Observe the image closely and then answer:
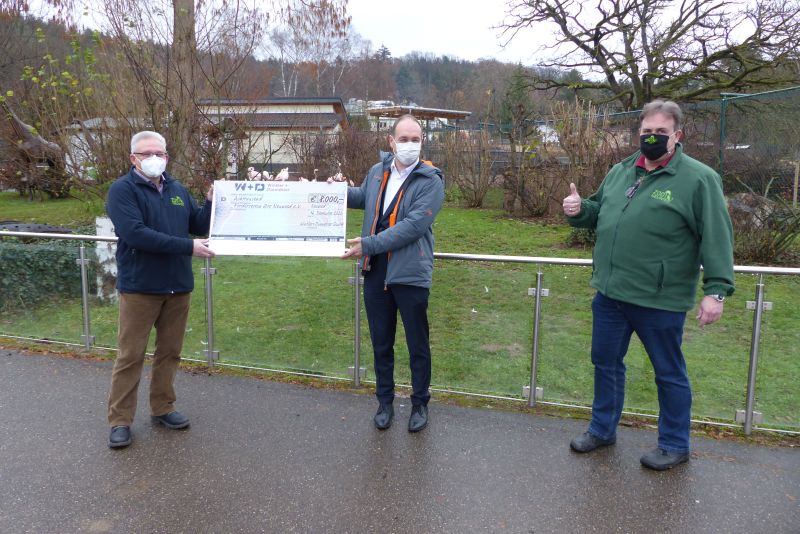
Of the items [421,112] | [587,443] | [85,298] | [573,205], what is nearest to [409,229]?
[573,205]

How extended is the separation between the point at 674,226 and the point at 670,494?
4.81 feet

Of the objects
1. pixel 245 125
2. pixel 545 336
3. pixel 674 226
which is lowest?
pixel 545 336

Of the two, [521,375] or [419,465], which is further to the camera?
[521,375]

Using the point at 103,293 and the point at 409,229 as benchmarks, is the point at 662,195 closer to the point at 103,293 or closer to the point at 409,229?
the point at 409,229

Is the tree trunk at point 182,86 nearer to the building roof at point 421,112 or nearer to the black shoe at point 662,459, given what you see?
the black shoe at point 662,459

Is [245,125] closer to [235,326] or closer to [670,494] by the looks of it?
[235,326]

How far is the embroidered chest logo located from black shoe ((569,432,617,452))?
1.54 m

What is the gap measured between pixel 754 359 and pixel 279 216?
11.0 ft

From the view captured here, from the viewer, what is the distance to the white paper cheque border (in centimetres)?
426

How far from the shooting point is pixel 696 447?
13.1 feet

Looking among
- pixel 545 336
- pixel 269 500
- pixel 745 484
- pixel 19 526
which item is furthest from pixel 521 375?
pixel 19 526

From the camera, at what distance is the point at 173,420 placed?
4.25 m

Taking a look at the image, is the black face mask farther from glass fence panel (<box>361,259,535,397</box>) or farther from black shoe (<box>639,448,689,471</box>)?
black shoe (<box>639,448,689,471</box>)

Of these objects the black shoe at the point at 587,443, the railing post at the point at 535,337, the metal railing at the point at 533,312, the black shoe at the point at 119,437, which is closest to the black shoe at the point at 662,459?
the black shoe at the point at 587,443
